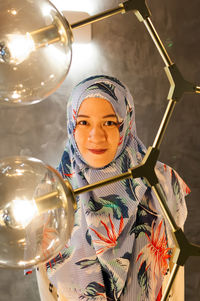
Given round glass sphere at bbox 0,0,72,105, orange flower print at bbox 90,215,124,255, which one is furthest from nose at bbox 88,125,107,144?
round glass sphere at bbox 0,0,72,105

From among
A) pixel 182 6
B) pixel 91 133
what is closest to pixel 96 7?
pixel 182 6

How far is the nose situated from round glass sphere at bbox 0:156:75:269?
52cm

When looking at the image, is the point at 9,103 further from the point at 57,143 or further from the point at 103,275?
the point at 57,143

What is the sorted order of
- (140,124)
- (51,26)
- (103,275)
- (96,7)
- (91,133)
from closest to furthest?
1. (51,26)
2. (91,133)
3. (103,275)
4. (96,7)
5. (140,124)

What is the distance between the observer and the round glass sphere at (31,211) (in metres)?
0.51

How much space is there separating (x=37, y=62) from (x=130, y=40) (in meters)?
1.05

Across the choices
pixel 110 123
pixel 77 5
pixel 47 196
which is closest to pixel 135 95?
pixel 77 5

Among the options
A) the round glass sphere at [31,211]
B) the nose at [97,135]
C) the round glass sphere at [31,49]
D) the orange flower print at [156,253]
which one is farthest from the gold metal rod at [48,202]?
the orange flower print at [156,253]

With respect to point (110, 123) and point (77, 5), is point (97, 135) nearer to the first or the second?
point (110, 123)

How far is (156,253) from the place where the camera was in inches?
46.7

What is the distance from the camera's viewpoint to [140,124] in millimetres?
1632

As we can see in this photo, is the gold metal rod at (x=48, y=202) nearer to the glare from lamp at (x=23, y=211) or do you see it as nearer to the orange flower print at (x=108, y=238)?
the glare from lamp at (x=23, y=211)

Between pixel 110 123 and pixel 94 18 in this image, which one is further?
pixel 110 123

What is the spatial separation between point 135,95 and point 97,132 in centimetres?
59
